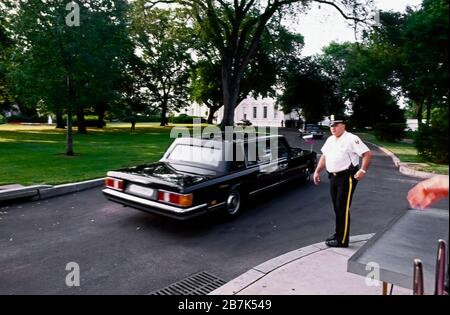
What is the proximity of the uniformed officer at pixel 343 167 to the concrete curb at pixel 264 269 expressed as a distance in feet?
1.06

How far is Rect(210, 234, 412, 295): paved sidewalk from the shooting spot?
3383 mm

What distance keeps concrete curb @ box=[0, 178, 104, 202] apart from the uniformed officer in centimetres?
623

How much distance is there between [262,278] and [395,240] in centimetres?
147

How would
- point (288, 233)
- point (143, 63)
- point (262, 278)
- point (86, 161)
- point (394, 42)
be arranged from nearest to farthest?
point (262, 278) < point (288, 233) < point (86, 161) < point (394, 42) < point (143, 63)

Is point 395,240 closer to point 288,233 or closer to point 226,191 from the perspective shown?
point 288,233

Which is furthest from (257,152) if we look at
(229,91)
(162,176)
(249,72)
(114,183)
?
(249,72)

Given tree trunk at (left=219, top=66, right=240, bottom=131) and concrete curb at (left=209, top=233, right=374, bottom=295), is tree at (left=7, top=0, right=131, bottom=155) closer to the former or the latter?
concrete curb at (left=209, top=233, right=374, bottom=295)

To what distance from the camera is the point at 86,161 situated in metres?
12.1

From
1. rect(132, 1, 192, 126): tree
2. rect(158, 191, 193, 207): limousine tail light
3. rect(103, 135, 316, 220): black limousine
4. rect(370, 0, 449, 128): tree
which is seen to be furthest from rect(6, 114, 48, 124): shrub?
rect(158, 191, 193, 207): limousine tail light

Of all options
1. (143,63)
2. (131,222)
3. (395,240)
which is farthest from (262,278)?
(143,63)

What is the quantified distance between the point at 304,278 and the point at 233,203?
8.50ft

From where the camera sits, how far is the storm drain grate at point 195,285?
11.7 ft

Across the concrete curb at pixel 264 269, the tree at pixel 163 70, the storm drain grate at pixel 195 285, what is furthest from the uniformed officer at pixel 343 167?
the tree at pixel 163 70

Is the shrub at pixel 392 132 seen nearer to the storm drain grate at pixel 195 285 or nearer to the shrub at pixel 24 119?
the storm drain grate at pixel 195 285
